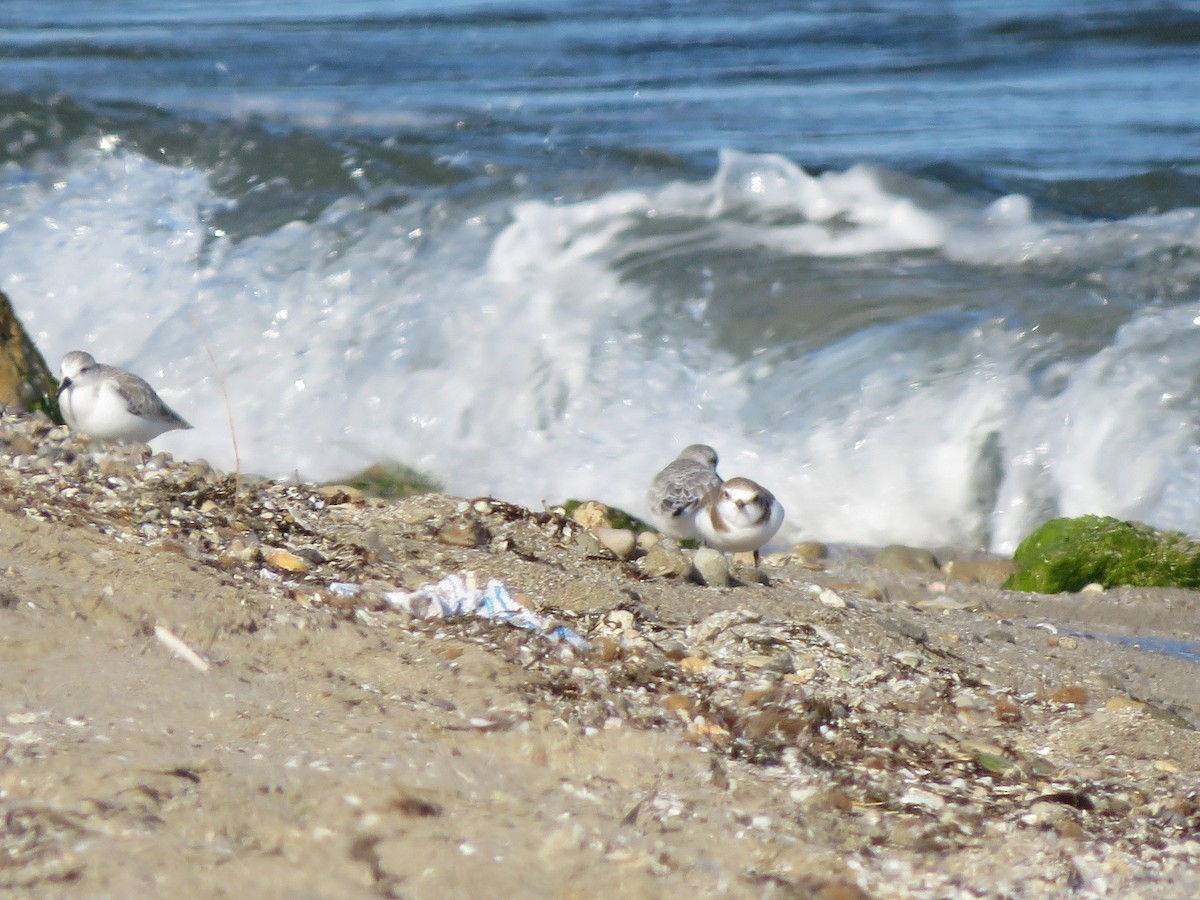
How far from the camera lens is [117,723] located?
8.62 ft

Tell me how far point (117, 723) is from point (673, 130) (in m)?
9.13

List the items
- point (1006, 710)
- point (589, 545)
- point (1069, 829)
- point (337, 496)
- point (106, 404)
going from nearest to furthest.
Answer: point (1069, 829) → point (1006, 710) → point (589, 545) → point (337, 496) → point (106, 404)

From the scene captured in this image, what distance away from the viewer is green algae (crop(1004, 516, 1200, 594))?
5.86 meters

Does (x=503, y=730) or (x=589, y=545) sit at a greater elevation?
(x=589, y=545)

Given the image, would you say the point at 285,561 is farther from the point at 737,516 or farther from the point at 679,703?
the point at 737,516

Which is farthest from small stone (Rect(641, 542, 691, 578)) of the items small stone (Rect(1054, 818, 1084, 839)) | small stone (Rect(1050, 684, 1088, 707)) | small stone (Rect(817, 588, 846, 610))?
small stone (Rect(1054, 818, 1084, 839))

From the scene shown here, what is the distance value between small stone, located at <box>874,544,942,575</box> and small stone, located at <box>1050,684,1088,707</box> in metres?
2.64

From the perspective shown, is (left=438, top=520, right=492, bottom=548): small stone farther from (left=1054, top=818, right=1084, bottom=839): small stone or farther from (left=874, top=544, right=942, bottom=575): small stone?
(left=874, top=544, right=942, bottom=575): small stone

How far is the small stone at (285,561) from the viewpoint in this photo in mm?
3676

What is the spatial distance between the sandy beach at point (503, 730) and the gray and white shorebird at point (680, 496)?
1593 millimetres

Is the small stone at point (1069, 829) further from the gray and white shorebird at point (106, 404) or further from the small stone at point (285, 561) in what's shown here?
the gray and white shorebird at point (106, 404)

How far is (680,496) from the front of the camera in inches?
232

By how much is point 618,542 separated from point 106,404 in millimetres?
2270

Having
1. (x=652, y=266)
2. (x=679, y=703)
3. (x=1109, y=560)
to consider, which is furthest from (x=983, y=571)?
(x=679, y=703)
